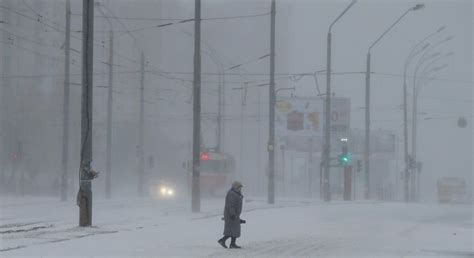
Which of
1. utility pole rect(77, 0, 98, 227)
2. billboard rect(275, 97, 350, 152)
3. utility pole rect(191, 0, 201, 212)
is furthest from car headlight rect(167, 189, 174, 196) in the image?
utility pole rect(77, 0, 98, 227)

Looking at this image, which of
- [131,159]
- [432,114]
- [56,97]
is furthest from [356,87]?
[56,97]

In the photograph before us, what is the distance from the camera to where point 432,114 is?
147000mm

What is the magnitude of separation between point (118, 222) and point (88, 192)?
9.68 feet

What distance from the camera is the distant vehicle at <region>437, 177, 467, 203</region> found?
2847 inches

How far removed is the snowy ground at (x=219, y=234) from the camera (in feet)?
59.6

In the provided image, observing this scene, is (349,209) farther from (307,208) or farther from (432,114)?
(432,114)

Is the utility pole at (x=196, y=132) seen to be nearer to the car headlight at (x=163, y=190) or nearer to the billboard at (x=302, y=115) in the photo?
the car headlight at (x=163, y=190)

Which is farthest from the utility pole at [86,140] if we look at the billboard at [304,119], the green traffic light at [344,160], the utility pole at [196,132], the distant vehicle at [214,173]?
the billboard at [304,119]

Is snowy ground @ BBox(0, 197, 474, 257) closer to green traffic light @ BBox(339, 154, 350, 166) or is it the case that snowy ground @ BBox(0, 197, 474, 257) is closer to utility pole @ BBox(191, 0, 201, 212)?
utility pole @ BBox(191, 0, 201, 212)

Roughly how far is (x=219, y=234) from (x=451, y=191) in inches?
2110

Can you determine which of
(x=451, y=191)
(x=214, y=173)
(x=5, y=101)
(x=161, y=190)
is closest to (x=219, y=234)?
A: (x=214, y=173)

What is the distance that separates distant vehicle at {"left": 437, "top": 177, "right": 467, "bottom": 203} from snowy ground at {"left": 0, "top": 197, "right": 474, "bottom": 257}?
1538 inches

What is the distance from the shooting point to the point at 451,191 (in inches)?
2876

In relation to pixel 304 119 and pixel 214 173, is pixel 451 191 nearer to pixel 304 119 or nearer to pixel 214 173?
pixel 304 119
